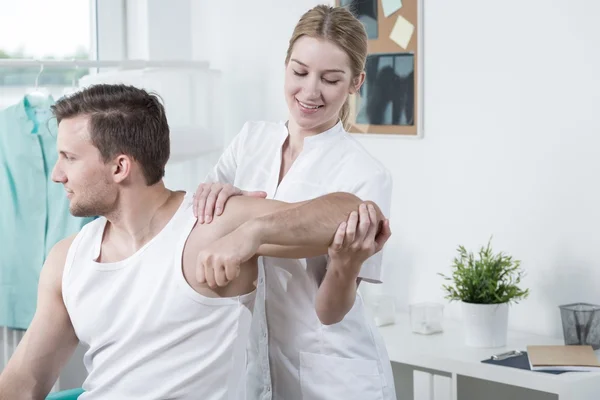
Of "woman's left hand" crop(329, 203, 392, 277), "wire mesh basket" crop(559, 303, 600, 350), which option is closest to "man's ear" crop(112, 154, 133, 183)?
"woman's left hand" crop(329, 203, 392, 277)

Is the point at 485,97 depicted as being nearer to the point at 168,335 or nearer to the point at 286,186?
the point at 286,186

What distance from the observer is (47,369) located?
1.67 meters

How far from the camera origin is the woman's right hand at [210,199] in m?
1.62

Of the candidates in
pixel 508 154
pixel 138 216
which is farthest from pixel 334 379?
pixel 508 154

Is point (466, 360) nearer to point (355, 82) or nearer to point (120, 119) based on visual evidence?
point (355, 82)

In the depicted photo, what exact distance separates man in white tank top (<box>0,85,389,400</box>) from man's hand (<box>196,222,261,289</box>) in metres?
0.08

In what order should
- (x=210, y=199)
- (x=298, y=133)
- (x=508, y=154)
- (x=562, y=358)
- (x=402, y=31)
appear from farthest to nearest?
(x=402, y=31) < (x=508, y=154) < (x=562, y=358) < (x=298, y=133) < (x=210, y=199)

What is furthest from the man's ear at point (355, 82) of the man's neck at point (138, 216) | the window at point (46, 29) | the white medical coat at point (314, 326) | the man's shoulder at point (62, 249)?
the window at point (46, 29)

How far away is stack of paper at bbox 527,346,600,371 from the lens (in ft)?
7.61

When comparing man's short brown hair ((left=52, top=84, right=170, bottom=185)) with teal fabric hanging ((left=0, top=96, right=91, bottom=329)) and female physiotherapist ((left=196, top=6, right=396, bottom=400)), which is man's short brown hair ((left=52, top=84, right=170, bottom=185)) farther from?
teal fabric hanging ((left=0, top=96, right=91, bottom=329))

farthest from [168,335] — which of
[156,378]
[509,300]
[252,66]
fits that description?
[252,66]

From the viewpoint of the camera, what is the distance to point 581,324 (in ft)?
8.07

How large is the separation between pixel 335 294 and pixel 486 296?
3.40 feet

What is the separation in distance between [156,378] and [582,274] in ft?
4.68
